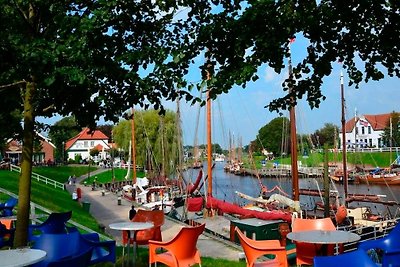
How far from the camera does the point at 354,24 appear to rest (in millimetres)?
5844

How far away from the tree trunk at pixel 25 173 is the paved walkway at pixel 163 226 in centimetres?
513

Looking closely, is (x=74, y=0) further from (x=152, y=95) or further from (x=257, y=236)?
(x=257, y=236)

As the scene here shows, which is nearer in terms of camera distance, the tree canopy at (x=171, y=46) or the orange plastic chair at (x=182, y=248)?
the tree canopy at (x=171, y=46)

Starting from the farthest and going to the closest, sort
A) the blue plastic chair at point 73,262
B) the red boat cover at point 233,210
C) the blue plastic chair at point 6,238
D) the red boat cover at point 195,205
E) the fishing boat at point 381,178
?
the fishing boat at point 381,178 < the red boat cover at point 195,205 < the red boat cover at point 233,210 < the blue plastic chair at point 6,238 < the blue plastic chair at point 73,262

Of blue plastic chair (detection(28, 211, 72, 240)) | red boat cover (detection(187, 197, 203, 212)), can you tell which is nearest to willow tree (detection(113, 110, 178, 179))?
red boat cover (detection(187, 197, 203, 212))

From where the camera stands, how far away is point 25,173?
6906 millimetres

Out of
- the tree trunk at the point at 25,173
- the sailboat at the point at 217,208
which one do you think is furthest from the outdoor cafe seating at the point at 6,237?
the sailboat at the point at 217,208

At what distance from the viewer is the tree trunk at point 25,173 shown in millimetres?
6887

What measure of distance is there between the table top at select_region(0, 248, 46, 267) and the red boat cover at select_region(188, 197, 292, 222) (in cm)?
1432

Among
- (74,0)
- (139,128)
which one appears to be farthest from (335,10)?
(139,128)

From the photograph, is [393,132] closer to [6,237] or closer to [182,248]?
[6,237]

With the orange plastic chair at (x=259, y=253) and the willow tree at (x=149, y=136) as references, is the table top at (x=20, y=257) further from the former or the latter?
the willow tree at (x=149, y=136)

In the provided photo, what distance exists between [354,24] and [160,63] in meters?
2.40

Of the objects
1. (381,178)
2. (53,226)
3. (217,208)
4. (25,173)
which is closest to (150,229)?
(53,226)
